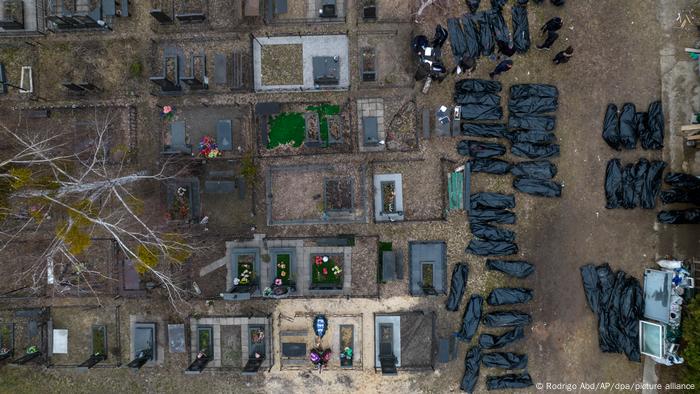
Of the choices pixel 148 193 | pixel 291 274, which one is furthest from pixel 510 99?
pixel 148 193

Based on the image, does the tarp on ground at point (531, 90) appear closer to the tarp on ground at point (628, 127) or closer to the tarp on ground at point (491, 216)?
the tarp on ground at point (628, 127)

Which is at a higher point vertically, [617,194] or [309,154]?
[309,154]

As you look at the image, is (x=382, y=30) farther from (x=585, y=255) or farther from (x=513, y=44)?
(x=585, y=255)

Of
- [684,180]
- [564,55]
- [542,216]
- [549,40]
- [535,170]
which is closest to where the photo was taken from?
[564,55]

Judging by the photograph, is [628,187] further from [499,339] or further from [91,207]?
[91,207]

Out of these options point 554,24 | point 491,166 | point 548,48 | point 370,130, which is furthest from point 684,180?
point 370,130
